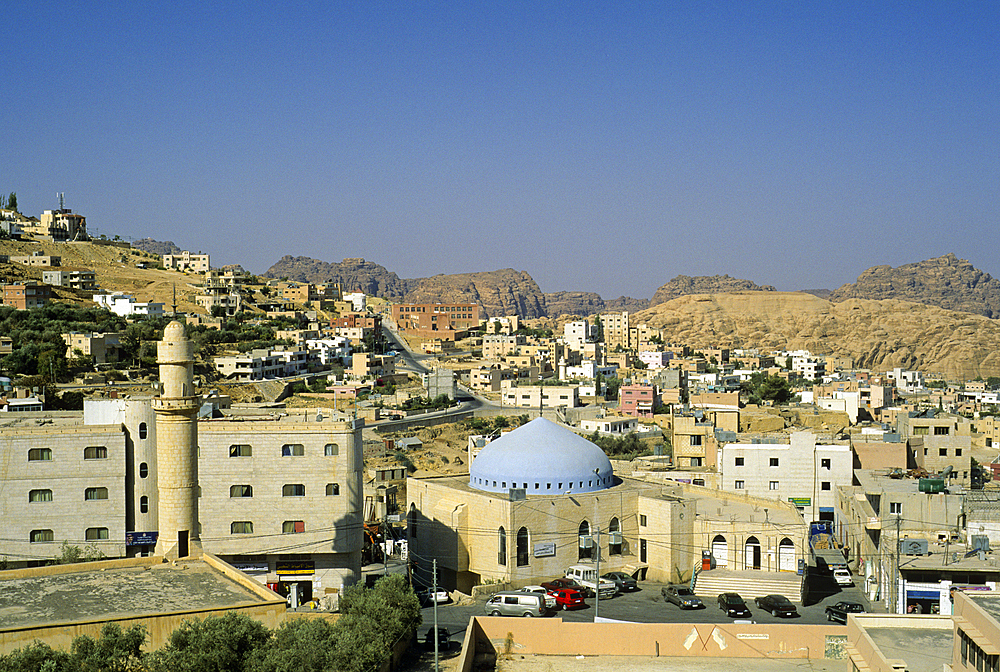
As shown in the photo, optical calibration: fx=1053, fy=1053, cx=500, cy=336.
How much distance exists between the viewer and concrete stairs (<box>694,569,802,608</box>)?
2702 centimetres

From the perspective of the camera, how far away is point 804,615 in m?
25.4

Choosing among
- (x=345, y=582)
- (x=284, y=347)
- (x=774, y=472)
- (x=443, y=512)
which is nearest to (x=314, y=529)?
(x=345, y=582)

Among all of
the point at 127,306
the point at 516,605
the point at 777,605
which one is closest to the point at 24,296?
the point at 127,306

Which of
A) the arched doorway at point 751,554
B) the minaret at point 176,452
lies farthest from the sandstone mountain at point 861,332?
the minaret at point 176,452

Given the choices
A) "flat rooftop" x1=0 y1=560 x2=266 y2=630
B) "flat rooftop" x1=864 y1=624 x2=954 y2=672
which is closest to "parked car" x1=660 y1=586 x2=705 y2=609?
"flat rooftop" x1=864 y1=624 x2=954 y2=672

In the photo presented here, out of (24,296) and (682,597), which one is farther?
(24,296)

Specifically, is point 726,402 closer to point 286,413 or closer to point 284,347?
point 284,347

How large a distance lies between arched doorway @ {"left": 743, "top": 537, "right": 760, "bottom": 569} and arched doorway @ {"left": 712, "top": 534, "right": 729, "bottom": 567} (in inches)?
21.1

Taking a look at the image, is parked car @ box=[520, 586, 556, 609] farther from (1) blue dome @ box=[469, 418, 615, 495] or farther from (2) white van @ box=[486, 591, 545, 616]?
(1) blue dome @ box=[469, 418, 615, 495]

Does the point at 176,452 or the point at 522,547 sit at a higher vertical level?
the point at 176,452

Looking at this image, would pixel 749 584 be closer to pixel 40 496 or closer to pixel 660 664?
pixel 660 664

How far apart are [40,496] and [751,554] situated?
1947cm

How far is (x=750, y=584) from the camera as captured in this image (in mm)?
27406

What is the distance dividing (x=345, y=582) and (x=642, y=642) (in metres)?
→ 9.44
